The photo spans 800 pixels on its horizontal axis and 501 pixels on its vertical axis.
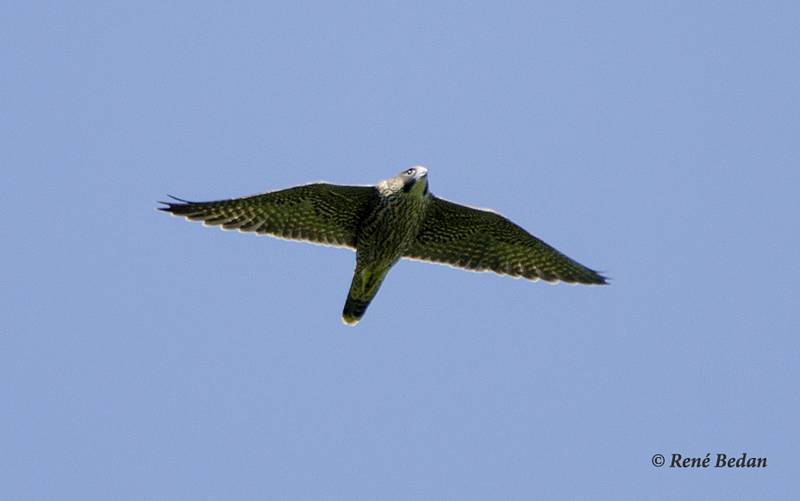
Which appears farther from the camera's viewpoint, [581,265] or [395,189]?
[581,265]

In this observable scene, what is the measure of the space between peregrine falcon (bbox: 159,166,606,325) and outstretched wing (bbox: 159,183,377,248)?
0.04ft

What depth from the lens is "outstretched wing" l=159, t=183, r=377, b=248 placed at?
1722cm

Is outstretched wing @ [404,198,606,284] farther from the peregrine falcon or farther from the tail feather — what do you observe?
the tail feather

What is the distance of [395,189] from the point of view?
16.8 m

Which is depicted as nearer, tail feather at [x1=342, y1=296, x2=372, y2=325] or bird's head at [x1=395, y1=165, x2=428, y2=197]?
bird's head at [x1=395, y1=165, x2=428, y2=197]

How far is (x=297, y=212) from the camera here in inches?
691

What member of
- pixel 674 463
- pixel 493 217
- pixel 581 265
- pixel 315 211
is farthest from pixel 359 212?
pixel 674 463

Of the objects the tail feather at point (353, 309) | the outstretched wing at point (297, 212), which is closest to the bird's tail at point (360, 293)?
the tail feather at point (353, 309)

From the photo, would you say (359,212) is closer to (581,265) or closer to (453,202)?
(453,202)

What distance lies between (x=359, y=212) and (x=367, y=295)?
1.11 m

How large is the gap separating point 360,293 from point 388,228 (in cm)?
107

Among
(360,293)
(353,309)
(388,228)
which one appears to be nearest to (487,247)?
(388,228)

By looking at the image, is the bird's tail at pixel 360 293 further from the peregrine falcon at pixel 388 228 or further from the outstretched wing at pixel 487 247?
the outstretched wing at pixel 487 247

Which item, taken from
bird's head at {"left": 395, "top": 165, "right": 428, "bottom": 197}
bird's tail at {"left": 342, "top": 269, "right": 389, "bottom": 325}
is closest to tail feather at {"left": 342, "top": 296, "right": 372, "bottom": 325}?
bird's tail at {"left": 342, "top": 269, "right": 389, "bottom": 325}
